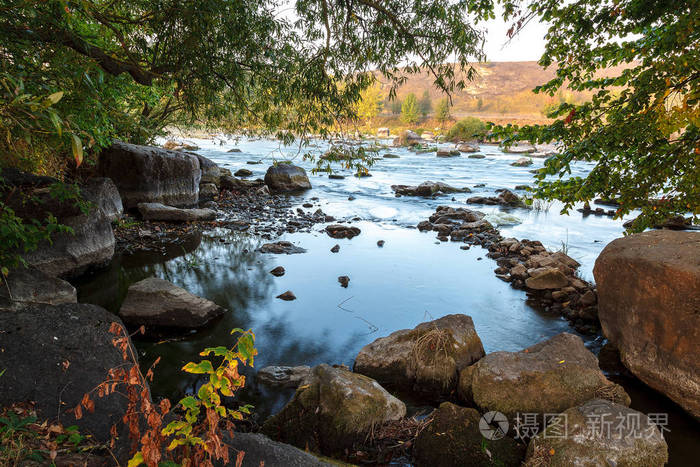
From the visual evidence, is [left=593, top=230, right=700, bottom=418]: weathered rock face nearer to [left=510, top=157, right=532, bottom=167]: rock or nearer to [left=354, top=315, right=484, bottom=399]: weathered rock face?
[left=354, top=315, right=484, bottom=399]: weathered rock face

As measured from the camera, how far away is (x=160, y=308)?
5.45m

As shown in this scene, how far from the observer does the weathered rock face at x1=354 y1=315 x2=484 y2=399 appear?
14.5 ft

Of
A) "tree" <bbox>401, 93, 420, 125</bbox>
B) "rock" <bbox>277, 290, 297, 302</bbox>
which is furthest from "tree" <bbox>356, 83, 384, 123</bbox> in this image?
"tree" <bbox>401, 93, 420, 125</bbox>

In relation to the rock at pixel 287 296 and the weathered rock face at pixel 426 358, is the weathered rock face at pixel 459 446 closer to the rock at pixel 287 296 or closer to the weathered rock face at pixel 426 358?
the weathered rock face at pixel 426 358

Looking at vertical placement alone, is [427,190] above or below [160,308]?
above

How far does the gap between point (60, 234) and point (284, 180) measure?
409 inches

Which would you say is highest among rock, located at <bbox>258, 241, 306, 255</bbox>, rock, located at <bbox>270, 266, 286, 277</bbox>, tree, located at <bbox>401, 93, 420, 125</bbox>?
tree, located at <bbox>401, 93, 420, 125</bbox>

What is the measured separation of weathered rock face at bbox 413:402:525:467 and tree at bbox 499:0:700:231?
2.81 metres

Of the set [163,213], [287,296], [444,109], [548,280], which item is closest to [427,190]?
[548,280]

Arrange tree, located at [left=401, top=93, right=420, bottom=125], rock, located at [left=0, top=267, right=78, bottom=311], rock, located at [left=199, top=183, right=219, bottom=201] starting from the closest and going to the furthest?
rock, located at [left=0, top=267, right=78, bottom=311], rock, located at [left=199, top=183, right=219, bottom=201], tree, located at [left=401, top=93, right=420, bottom=125]

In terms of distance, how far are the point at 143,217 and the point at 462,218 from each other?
9.19 m

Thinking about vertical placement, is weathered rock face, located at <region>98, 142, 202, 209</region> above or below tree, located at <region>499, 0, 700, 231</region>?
below

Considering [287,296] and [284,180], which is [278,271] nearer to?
[287,296]

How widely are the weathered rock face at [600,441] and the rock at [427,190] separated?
43.5 feet
